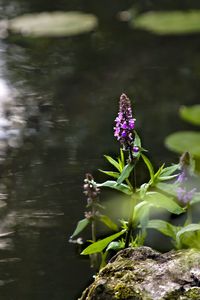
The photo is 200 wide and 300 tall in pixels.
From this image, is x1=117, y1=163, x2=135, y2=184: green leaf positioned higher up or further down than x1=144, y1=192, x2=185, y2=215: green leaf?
higher up

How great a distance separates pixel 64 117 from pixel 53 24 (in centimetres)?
109

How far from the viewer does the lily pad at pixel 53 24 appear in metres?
3.53

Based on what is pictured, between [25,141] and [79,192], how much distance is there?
0.43 m

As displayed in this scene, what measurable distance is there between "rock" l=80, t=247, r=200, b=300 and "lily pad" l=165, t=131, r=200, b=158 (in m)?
0.93

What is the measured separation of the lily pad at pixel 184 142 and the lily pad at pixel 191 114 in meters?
0.10

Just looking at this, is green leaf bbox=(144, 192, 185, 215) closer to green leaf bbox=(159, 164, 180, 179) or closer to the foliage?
green leaf bbox=(159, 164, 180, 179)

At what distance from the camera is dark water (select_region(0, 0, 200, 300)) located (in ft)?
5.66

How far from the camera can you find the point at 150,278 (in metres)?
1.31

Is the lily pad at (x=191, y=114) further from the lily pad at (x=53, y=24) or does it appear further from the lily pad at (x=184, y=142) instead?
the lily pad at (x=53, y=24)

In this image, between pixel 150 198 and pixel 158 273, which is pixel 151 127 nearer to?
pixel 150 198

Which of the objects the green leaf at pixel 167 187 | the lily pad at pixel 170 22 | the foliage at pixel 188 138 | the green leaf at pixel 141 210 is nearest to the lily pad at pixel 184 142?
the foliage at pixel 188 138

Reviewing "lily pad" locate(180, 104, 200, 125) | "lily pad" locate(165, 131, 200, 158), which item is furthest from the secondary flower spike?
"lily pad" locate(180, 104, 200, 125)

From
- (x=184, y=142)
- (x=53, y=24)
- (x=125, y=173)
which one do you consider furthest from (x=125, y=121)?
(x=53, y=24)

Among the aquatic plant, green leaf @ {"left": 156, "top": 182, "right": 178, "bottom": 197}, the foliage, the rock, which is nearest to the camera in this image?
the rock
